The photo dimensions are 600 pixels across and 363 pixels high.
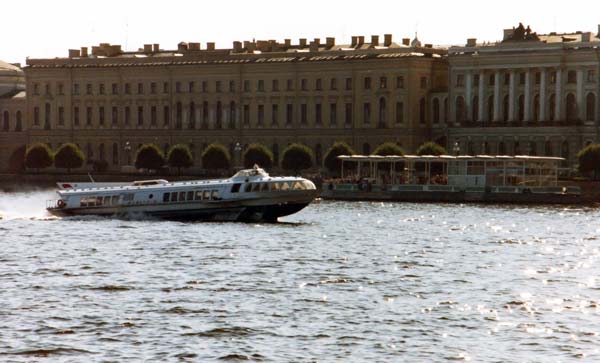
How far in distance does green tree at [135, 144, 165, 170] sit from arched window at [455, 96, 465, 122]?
68.4ft

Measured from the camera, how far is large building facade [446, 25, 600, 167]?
115m

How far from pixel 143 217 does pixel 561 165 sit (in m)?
47.6

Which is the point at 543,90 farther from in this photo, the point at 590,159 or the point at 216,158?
the point at 216,158

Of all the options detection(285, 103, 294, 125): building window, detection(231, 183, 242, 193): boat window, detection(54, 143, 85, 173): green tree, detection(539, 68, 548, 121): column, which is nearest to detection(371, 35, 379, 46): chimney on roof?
detection(285, 103, 294, 125): building window

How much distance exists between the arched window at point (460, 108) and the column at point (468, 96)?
27 cm

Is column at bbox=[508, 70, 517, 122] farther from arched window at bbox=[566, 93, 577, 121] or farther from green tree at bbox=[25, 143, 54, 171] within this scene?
green tree at bbox=[25, 143, 54, 171]

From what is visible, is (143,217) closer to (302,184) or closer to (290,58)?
(302,184)

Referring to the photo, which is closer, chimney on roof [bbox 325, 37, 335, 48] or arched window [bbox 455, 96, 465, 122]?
arched window [bbox 455, 96, 465, 122]

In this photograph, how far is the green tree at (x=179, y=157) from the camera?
125m

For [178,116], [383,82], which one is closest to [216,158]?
[383,82]

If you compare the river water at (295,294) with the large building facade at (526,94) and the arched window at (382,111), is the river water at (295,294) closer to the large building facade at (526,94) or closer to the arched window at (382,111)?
the large building facade at (526,94)

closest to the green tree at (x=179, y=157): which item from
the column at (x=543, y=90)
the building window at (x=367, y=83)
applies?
the building window at (x=367, y=83)

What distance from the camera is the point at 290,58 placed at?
129 metres

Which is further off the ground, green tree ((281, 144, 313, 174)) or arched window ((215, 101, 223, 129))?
arched window ((215, 101, 223, 129))
